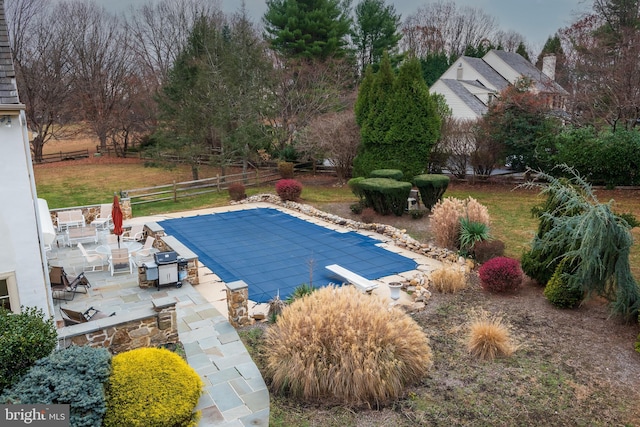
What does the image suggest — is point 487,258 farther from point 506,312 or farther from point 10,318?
point 10,318

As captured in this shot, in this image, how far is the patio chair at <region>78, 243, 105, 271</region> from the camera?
1101 cm

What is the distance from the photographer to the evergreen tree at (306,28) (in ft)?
102

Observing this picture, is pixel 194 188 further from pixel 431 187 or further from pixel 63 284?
pixel 63 284

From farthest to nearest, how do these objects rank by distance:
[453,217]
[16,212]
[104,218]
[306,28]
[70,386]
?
[306,28] → [104,218] → [453,217] → [16,212] → [70,386]

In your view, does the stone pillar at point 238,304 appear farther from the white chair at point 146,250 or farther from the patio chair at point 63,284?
the white chair at point 146,250

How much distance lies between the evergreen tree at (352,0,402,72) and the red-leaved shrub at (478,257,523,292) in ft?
102

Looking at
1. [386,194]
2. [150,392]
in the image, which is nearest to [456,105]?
[386,194]

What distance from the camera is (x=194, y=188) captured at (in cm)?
2231

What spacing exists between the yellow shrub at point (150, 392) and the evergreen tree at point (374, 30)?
116 feet

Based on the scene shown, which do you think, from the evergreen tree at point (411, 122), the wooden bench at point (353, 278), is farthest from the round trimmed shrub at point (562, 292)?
the evergreen tree at point (411, 122)

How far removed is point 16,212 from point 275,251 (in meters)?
7.42

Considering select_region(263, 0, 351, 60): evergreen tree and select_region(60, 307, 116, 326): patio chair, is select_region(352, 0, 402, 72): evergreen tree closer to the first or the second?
select_region(263, 0, 351, 60): evergreen tree

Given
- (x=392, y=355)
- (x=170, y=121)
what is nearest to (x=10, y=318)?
(x=392, y=355)

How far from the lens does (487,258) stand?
36.6 ft
